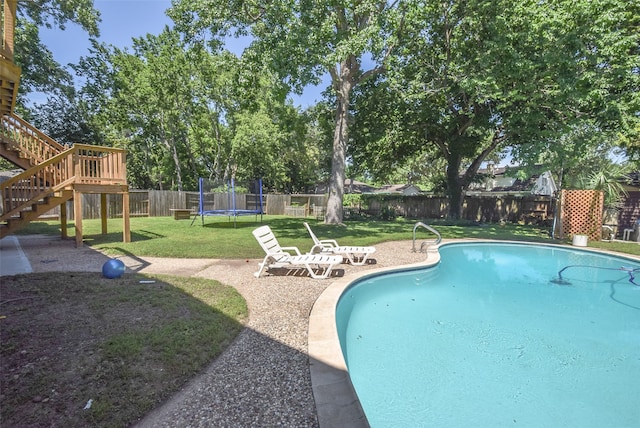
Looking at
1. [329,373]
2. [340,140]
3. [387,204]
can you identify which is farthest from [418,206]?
[329,373]

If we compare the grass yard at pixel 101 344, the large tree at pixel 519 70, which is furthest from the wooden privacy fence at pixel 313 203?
the grass yard at pixel 101 344

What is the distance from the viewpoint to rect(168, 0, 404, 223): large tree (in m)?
11.5

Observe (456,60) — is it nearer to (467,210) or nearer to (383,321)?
(467,210)

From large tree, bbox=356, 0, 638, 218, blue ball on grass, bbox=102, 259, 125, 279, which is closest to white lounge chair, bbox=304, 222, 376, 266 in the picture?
blue ball on grass, bbox=102, 259, 125, 279

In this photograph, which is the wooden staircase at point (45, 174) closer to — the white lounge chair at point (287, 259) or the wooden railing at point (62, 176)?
the wooden railing at point (62, 176)

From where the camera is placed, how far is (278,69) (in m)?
11.8

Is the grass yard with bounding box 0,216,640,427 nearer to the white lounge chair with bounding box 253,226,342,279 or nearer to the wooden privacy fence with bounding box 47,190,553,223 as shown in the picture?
the white lounge chair with bounding box 253,226,342,279

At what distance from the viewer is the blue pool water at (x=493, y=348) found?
9.58 ft

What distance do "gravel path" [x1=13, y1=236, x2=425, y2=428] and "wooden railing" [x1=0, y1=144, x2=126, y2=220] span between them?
2.45 meters

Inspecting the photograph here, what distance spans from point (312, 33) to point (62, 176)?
360 inches

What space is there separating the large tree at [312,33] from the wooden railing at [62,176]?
256 inches

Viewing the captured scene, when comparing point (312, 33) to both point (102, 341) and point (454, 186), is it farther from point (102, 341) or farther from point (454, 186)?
point (454, 186)

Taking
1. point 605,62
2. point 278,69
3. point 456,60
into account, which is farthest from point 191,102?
point 605,62

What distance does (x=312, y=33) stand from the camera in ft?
37.6
